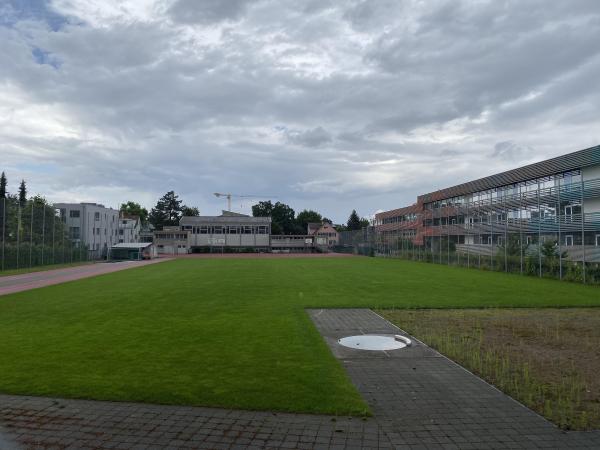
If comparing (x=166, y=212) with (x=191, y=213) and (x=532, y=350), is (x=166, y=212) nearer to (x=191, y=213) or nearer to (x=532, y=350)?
(x=191, y=213)

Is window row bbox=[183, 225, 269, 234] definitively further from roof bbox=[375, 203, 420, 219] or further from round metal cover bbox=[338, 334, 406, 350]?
round metal cover bbox=[338, 334, 406, 350]

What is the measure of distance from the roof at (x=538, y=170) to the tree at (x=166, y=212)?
3809 inches

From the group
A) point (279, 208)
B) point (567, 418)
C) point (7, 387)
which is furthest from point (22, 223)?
point (279, 208)

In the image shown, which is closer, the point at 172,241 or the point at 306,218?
the point at 172,241

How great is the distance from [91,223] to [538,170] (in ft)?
194

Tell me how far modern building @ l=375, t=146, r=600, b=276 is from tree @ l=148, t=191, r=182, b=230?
95314 mm

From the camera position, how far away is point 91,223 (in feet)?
221

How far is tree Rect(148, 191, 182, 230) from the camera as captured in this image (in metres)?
128

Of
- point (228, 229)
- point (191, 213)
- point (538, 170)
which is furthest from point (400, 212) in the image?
point (191, 213)

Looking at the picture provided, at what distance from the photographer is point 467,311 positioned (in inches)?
525

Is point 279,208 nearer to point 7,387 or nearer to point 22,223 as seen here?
point 22,223

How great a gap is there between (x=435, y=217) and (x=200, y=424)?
156 feet

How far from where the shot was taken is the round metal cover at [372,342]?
873 cm

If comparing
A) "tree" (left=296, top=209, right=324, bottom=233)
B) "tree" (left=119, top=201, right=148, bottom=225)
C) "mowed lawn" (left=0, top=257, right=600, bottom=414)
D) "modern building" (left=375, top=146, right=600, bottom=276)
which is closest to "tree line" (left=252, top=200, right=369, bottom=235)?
"tree" (left=296, top=209, right=324, bottom=233)
